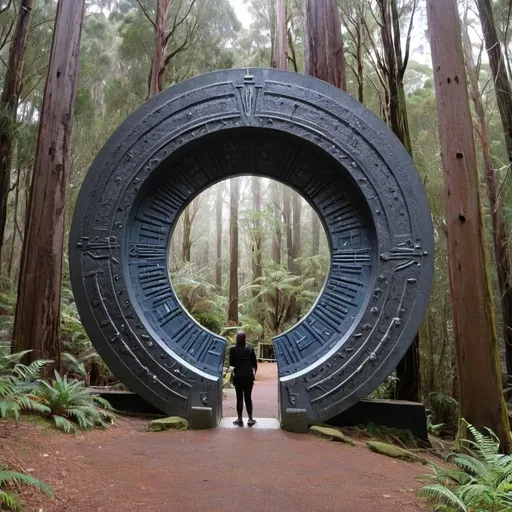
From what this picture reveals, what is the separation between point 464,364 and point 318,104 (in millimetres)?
4468

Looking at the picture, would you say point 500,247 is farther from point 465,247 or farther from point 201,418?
point 201,418

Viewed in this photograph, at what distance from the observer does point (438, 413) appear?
988cm

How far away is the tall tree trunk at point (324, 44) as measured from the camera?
28.1 feet

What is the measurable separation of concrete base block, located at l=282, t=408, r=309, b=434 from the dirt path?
343 mm

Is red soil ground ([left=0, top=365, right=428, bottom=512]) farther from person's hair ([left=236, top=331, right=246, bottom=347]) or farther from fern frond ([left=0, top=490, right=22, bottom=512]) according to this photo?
person's hair ([left=236, top=331, right=246, bottom=347])

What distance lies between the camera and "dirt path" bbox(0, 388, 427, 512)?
355 centimetres

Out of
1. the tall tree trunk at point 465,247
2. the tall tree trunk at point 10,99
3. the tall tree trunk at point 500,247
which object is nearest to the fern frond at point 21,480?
the tall tree trunk at point 465,247

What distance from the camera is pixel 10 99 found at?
12.5 meters

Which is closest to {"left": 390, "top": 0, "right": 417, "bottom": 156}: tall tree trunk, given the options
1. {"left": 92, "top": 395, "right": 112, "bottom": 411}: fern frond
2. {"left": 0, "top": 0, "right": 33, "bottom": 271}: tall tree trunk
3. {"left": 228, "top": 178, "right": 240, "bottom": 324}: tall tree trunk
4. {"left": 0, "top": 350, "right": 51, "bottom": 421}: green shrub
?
{"left": 92, "top": 395, "right": 112, "bottom": 411}: fern frond

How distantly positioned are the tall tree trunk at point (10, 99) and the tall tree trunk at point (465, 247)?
11.2 metres

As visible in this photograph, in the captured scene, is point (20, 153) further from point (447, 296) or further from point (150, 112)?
point (447, 296)

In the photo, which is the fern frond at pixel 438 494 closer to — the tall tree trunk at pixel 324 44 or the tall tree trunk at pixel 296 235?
the tall tree trunk at pixel 324 44

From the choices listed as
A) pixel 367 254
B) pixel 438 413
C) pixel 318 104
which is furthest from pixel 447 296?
pixel 318 104

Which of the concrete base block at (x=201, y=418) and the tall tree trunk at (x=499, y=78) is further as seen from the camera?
the tall tree trunk at (x=499, y=78)
